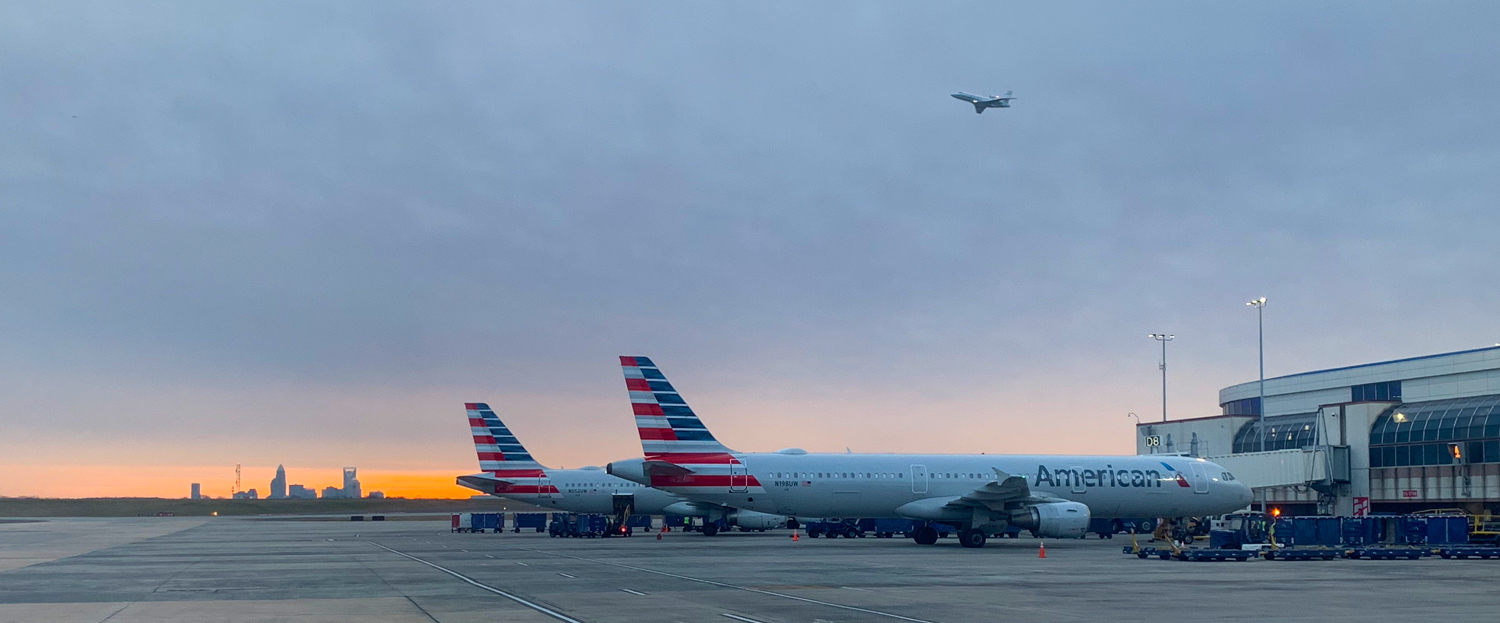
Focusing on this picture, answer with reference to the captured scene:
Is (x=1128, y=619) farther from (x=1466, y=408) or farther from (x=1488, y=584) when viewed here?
(x=1466, y=408)

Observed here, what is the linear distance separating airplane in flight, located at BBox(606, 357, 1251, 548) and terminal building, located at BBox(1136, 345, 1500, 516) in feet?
63.4

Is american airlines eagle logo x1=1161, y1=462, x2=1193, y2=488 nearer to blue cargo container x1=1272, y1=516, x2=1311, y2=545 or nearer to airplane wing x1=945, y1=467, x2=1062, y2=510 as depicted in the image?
blue cargo container x1=1272, y1=516, x2=1311, y2=545

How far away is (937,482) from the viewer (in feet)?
156

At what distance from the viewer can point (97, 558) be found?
39594 millimetres

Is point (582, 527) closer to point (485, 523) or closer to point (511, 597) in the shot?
point (485, 523)

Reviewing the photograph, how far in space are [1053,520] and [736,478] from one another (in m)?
11.4

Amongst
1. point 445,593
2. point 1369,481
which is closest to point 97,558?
point 445,593

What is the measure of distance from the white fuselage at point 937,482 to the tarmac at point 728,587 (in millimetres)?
3267

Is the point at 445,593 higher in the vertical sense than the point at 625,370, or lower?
lower

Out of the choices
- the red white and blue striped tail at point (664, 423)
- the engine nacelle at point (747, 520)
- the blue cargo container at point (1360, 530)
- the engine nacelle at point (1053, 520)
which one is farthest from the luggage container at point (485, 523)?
the blue cargo container at point (1360, 530)

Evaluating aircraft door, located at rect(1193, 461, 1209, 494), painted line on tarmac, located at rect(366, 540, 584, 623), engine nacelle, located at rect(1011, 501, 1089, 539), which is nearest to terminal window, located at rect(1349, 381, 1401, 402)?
aircraft door, located at rect(1193, 461, 1209, 494)

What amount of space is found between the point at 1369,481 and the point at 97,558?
5639 centimetres

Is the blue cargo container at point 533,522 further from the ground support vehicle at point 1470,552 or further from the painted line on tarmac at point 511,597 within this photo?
the ground support vehicle at point 1470,552

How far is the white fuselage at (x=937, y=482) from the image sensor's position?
45281 millimetres
